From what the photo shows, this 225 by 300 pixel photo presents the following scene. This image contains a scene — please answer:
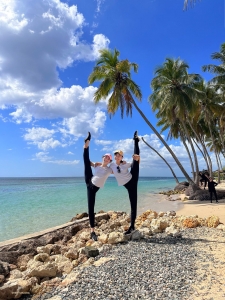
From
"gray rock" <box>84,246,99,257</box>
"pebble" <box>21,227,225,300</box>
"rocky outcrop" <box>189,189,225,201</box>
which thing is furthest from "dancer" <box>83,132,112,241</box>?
"rocky outcrop" <box>189,189,225,201</box>

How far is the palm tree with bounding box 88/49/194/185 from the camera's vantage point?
18016 mm

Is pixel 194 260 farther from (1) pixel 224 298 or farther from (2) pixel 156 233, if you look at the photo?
(2) pixel 156 233

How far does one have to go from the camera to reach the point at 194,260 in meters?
4.23

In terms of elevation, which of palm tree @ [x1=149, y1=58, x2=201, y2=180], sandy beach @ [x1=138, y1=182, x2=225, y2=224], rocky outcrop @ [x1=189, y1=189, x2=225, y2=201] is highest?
palm tree @ [x1=149, y1=58, x2=201, y2=180]

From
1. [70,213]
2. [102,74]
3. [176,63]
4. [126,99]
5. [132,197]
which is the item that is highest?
[176,63]

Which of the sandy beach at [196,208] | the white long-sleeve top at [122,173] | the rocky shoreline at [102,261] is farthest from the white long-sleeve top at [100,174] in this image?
the sandy beach at [196,208]

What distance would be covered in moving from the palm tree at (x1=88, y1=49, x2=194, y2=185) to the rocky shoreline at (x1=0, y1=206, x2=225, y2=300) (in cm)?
1229

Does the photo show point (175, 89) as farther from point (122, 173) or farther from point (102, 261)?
point (102, 261)

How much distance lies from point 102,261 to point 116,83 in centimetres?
1531

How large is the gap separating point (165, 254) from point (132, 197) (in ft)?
5.71

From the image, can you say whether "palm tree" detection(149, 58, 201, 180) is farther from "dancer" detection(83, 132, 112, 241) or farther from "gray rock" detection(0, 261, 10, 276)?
"gray rock" detection(0, 261, 10, 276)

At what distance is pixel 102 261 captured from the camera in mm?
4473

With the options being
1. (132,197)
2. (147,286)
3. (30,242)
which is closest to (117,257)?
(147,286)

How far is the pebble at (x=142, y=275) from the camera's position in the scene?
321cm
